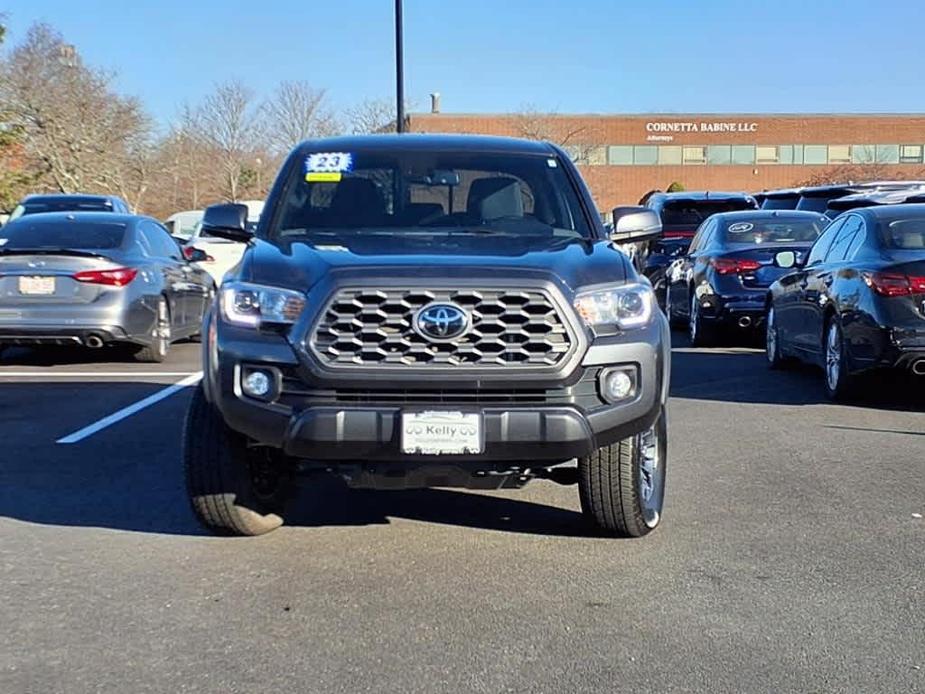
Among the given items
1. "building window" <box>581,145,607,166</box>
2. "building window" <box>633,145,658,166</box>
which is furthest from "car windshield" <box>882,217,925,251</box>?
"building window" <box>633,145,658,166</box>

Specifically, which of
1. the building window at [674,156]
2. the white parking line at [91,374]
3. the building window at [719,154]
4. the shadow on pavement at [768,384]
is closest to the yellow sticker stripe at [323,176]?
the shadow on pavement at [768,384]

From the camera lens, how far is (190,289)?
13.0m

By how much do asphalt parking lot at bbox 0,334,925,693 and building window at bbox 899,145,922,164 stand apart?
2325 inches

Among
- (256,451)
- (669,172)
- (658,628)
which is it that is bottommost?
(658,628)

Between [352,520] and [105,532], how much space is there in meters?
1.16

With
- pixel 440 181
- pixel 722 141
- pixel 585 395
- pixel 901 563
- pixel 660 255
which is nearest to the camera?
pixel 585 395

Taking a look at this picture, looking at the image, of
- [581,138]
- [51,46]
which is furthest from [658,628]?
[581,138]

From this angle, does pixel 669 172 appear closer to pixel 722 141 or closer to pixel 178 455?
pixel 722 141

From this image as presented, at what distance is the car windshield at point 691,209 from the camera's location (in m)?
19.3

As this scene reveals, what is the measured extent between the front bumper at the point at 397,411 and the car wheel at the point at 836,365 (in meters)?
4.81

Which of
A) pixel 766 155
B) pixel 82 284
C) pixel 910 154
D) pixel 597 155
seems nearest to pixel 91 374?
pixel 82 284

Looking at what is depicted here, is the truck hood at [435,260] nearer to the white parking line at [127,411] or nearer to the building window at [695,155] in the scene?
the white parking line at [127,411]

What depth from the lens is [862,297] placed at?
875 centimetres

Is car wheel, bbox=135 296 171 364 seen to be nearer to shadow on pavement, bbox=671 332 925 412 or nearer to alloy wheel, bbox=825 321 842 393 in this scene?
shadow on pavement, bbox=671 332 925 412
